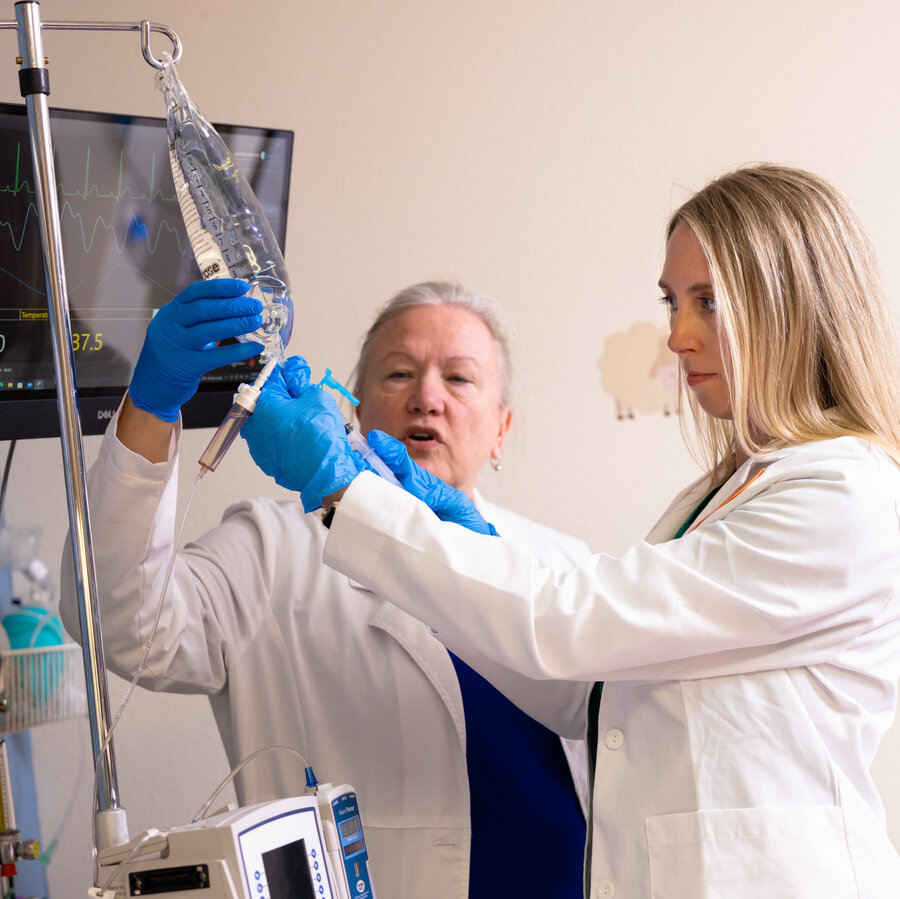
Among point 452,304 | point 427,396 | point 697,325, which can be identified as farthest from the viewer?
point 452,304

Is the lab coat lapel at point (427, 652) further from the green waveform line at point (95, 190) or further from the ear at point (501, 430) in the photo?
the green waveform line at point (95, 190)

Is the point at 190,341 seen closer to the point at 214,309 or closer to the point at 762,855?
the point at 214,309

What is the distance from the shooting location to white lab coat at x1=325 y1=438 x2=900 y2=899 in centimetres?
98

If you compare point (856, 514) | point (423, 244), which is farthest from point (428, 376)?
point (856, 514)

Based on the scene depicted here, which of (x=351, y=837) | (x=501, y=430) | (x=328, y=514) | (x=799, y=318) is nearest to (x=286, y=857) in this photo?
(x=351, y=837)

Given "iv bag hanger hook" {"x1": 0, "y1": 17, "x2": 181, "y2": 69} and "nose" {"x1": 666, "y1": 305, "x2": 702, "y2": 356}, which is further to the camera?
"nose" {"x1": 666, "y1": 305, "x2": 702, "y2": 356}

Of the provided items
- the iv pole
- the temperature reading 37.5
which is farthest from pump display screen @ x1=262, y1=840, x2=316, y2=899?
the temperature reading 37.5

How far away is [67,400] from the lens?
3.17 feet

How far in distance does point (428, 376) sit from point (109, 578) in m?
0.64

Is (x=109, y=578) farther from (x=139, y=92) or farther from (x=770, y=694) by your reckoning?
(x=139, y=92)

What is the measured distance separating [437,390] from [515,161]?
2.49 ft

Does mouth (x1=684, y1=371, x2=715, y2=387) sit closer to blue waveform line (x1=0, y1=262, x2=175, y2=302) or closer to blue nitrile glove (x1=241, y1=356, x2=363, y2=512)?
blue nitrile glove (x1=241, y1=356, x2=363, y2=512)

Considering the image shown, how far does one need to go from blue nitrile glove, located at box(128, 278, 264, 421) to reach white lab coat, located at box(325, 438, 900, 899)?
214 millimetres

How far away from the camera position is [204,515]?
1887 mm
